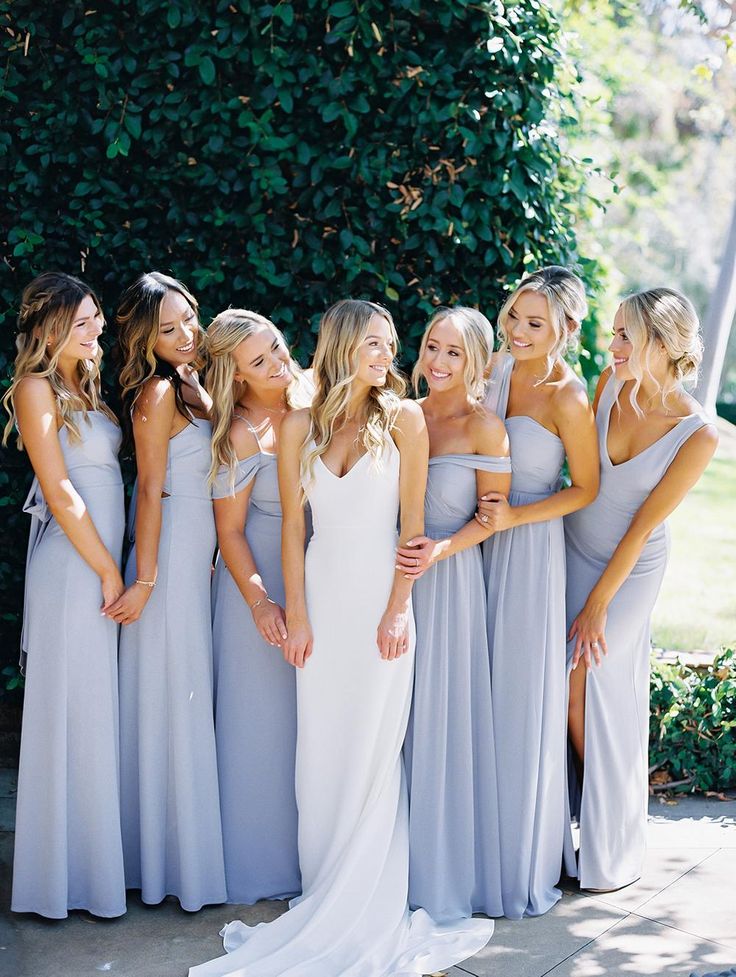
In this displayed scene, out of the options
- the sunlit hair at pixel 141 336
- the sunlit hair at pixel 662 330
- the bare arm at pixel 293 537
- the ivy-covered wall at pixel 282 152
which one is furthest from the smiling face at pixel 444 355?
the ivy-covered wall at pixel 282 152

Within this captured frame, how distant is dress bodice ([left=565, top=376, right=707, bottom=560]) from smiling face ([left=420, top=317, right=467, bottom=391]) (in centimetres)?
71

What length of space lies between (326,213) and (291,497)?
1.77 meters

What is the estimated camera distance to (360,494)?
377 cm

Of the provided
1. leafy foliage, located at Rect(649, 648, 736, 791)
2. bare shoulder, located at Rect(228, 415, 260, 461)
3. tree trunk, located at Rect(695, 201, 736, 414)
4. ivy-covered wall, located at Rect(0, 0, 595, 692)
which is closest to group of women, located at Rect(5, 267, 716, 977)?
bare shoulder, located at Rect(228, 415, 260, 461)

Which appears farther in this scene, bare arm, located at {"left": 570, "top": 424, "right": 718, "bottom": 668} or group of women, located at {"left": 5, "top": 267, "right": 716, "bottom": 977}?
bare arm, located at {"left": 570, "top": 424, "right": 718, "bottom": 668}

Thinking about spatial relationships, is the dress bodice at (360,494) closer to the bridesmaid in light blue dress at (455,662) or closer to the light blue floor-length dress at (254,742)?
the bridesmaid in light blue dress at (455,662)

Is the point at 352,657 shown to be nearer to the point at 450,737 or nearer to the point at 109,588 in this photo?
the point at 450,737

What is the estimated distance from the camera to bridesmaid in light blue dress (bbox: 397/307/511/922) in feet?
12.8

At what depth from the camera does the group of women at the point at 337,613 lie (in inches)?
151

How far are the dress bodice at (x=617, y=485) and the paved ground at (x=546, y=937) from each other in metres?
1.34

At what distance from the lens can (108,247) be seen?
516cm

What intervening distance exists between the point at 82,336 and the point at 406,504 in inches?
52.4

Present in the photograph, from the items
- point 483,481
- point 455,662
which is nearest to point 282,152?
point 483,481

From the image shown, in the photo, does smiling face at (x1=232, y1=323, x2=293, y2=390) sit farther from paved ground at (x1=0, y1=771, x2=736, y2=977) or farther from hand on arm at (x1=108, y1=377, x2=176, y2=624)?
Answer: paved ground at (x1=0, y1=771, x2=736, y2=977)
